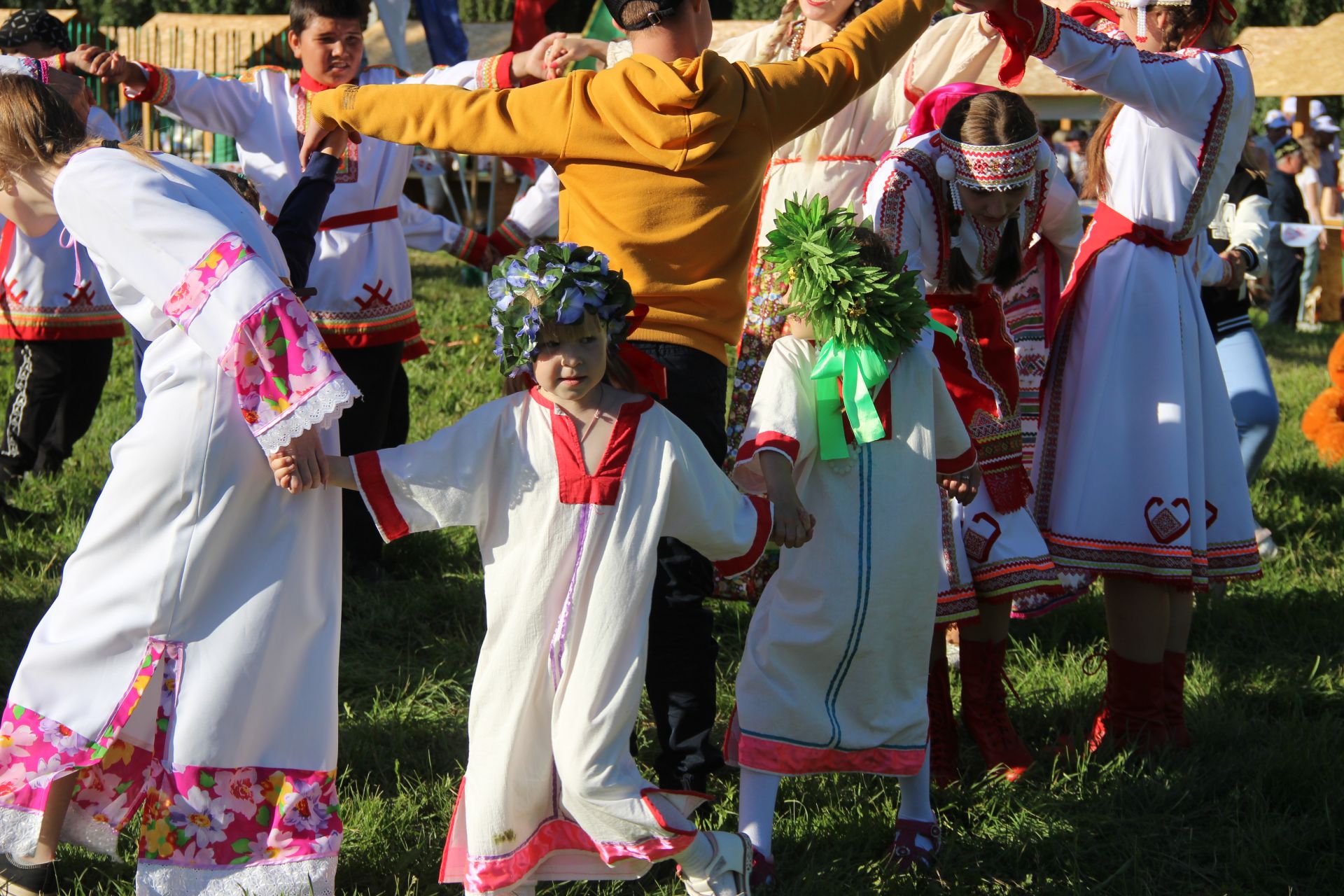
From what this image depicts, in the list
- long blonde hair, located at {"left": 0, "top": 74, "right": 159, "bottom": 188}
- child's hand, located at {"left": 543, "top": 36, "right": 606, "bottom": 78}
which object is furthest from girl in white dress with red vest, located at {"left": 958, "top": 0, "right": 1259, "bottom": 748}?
long blonde hair, located at {"left": 0, "top": 74, "right": 159, "bottom": 188}

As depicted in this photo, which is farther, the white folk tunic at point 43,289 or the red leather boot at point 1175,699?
the white folk tunic at point 43,289

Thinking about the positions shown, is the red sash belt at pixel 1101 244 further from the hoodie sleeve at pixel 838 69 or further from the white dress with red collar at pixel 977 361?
the hoodie sleeve at pixel 838 69

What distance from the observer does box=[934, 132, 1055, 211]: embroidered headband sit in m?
3.37

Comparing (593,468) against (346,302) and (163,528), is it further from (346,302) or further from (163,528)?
(346,302)

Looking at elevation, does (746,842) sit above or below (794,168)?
below

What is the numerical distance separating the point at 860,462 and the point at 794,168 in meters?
1.69

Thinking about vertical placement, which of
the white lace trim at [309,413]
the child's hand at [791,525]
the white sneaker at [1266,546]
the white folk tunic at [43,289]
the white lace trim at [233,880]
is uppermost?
the white lace trim at [309,413]

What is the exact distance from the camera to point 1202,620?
4.77 m

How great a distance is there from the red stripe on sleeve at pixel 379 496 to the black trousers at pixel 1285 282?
1152 cm

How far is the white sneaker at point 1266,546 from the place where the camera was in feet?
17.8

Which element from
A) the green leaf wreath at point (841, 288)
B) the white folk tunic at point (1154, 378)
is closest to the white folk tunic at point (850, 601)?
the green leaf wreath at point (841, 288)

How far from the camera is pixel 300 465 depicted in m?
2.65

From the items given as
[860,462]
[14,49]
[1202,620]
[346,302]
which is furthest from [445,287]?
[860,462]

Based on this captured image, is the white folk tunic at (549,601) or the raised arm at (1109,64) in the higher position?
the raised arm at (1109,64)
